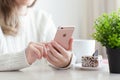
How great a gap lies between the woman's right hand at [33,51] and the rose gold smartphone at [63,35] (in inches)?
3.1

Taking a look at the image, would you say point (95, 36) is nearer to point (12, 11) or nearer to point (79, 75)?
point (79, 75)

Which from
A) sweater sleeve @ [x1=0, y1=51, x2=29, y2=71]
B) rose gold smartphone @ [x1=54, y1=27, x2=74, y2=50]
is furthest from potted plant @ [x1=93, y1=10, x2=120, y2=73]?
sweater sleeve @ [x1=0, y1=51, x2=29, y2=71]

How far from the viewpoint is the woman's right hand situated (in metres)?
1.21

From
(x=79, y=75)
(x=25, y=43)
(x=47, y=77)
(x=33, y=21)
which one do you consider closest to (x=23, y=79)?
(x=47, y=77)

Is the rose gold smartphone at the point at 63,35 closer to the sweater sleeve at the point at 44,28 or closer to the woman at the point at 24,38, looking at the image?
the woman at the point at 24,38

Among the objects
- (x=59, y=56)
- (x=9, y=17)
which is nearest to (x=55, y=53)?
(x=59, y=56)

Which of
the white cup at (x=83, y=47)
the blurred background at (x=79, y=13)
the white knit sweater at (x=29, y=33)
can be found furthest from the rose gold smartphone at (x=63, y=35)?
the blurred background at (x=79, y=13)

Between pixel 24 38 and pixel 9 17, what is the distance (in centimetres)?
17

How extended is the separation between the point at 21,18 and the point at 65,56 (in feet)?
1.85

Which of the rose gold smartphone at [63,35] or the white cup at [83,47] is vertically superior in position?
the rose gold smartphone at [63,35]

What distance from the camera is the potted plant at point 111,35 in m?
1.05

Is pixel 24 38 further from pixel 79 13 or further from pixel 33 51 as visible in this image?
pixel 79 13

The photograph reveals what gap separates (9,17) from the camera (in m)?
1.69

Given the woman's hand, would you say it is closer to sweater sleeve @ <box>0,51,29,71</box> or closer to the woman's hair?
sweater sleeve @ <box>0,51,29,71</box>
